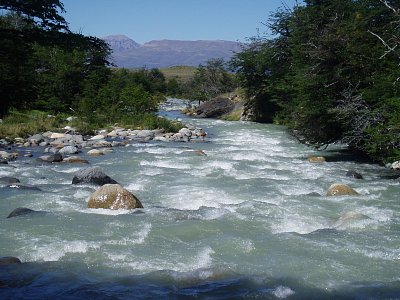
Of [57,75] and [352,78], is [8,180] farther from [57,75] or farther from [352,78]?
[57,75]

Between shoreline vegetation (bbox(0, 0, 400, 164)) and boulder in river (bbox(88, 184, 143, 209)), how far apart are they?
2.33m

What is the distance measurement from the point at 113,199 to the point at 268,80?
29.9 meters

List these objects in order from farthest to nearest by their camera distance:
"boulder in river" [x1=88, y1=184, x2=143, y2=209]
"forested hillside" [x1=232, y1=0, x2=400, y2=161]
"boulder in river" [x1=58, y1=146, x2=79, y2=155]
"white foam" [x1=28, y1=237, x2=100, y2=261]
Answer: "boulder in river" [x1=58, y1=146, x2=79, y2=155] < "forested hillside" [x1=232, y1=0, x2=400, y2=161] < "boulder in river" [x1=88, y1=184, x2=143, y2=209] < "white foam" [x1=28, y1=237, x2=100, y2=261]

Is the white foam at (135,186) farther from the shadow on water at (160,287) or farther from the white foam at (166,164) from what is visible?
the shadow on water at (160,287)

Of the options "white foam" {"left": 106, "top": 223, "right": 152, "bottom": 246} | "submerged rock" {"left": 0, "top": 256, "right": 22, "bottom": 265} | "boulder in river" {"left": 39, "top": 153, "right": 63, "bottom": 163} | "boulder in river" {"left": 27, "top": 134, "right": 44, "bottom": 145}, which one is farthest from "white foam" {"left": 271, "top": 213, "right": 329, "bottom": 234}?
"boulder in river" {"left": 27, "top": 134, "right": 44, "bottom": 145}

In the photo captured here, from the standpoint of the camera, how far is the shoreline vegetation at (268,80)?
5.54 meters

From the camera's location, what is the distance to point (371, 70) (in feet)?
55.6

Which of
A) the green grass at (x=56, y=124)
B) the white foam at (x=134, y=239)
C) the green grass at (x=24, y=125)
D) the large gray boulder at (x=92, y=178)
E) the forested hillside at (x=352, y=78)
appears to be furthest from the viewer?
the green grass at (x=56, y=124)

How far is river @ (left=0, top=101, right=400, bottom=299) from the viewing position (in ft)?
20.4

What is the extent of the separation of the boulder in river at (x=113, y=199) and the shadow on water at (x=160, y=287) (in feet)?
11.3

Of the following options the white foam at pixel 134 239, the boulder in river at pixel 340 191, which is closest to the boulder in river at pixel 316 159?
the boulder in river at pixel 340 191

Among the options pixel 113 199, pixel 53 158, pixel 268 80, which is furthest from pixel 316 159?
pixel 268 80

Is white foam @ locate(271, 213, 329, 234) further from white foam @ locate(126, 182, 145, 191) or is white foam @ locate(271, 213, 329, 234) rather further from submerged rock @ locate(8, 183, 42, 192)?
submerged rock @ locate(8, 183, 42, 192)

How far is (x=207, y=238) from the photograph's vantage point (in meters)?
8.32
